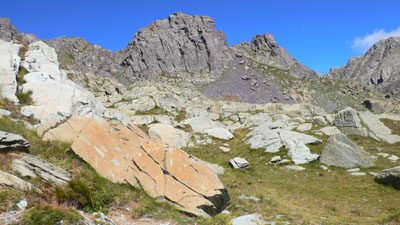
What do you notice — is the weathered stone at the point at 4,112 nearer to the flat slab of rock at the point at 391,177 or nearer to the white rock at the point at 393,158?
the flat slab of rock at the point at 391,177

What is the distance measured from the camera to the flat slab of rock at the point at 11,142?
415 inches

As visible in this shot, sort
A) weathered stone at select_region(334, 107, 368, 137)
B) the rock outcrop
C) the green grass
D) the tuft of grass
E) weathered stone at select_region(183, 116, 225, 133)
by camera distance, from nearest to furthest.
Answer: the tuft of grass, the green grass, the rock outcrop, weathered stone at select_region(334, 107, 368, 137), weathered stone at select_region(183, 116, 225, 133)

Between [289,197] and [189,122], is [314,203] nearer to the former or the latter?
[289,197]

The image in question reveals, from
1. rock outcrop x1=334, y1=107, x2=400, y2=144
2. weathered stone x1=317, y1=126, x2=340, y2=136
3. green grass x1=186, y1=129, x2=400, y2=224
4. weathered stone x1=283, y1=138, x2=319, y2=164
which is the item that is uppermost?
rock outcrop x1=334, y1=107, x2=400, y2=144

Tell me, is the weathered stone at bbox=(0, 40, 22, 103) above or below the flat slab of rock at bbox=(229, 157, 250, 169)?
above

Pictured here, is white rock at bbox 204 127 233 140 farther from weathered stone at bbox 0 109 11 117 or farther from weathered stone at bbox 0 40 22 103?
weathered stone at bbox 0 109 11 117

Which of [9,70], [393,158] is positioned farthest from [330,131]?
[9,70]

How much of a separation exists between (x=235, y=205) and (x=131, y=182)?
7.56m

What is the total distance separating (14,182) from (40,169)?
5.23ft

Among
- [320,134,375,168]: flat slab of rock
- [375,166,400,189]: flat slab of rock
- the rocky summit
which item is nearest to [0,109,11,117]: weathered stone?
the rocky summit

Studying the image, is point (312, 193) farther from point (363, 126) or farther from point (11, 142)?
point (363, 126)

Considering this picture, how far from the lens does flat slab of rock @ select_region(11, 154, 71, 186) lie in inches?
391

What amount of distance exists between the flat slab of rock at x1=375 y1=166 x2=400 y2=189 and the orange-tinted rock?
18594 mm

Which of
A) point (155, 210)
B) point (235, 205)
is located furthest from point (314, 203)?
point (155, 210)
